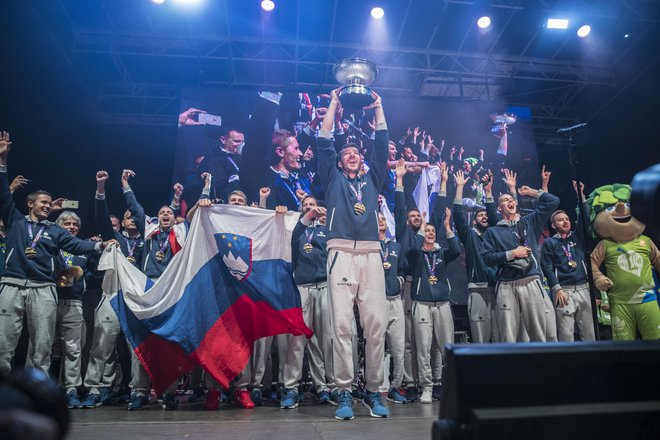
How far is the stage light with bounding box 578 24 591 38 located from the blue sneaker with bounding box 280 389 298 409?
876 centimetres

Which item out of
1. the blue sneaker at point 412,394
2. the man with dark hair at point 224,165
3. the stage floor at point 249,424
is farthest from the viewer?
the man with dark hair at point 224,165

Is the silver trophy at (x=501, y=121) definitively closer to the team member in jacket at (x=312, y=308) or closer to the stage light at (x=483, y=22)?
the stage light at (x=483, y=22)

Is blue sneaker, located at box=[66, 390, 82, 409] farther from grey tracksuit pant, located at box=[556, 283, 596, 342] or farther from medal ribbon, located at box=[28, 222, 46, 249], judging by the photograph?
grey tracksuit pant, located at box=[556, 283, 596, 342]

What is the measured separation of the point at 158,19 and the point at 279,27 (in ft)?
7.49

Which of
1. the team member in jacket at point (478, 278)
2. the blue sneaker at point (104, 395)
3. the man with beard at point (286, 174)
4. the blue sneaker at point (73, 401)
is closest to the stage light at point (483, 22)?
the man with beard at point (286, 174)

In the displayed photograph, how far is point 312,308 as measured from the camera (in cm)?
534

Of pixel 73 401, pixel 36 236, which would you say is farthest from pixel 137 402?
pixel 36 236

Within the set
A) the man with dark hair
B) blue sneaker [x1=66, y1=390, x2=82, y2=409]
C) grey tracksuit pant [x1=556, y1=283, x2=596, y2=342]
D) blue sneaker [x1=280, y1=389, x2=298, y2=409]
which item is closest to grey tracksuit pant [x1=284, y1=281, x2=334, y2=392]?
blue sneaker [x1=280, y1=389, x2=298, y2=409]

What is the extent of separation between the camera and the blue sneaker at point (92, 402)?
15.0ft

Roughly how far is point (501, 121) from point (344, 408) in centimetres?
776

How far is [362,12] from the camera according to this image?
873 cm

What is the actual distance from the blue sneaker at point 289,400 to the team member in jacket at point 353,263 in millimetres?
881

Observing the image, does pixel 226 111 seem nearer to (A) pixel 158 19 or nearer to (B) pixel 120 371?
(A) pixel 158 19

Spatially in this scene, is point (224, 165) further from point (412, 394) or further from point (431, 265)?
point (412, 394)
